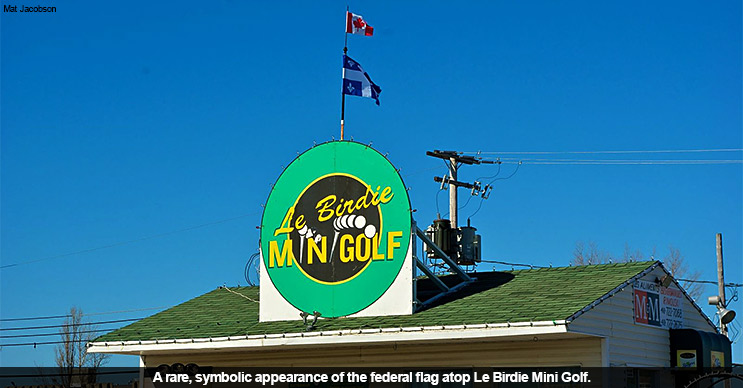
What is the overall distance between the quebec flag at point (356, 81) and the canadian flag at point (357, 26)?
120 cm

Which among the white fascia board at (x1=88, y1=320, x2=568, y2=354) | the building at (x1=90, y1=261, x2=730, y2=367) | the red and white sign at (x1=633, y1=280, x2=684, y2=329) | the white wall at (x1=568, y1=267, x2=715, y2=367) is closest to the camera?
the white fascia board at (x1=88, y1=320, x2=568, y2=354)

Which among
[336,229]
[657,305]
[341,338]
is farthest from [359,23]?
[657,305]

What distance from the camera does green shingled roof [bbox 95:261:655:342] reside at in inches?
821

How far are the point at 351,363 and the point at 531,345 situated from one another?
4458 millimetres

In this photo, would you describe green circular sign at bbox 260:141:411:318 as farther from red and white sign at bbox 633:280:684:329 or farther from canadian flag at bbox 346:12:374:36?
red and white sign at bbox 633:280:684:329

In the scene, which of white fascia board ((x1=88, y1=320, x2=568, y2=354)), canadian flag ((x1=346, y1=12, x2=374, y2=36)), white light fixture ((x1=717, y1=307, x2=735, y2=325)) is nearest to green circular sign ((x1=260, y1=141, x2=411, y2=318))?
white fascia board ((x1=88, y1=320, x2=568, y2=354))

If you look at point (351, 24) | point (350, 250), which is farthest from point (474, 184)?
point (350, 250)

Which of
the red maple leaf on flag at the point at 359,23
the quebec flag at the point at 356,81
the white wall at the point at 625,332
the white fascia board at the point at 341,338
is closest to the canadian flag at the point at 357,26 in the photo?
the red maple leaf on flag at the point at 359,23

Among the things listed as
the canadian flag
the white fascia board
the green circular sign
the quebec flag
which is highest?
the canadian flag

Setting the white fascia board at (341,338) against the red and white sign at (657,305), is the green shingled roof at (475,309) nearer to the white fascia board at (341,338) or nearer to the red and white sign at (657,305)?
the white fascia board at (341,338)

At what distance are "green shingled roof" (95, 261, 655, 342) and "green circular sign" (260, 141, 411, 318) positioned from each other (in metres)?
0.72

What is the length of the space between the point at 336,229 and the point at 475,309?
4.10 meters

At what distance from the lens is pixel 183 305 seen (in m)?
29.1

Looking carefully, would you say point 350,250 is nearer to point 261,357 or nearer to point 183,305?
point 261,357
